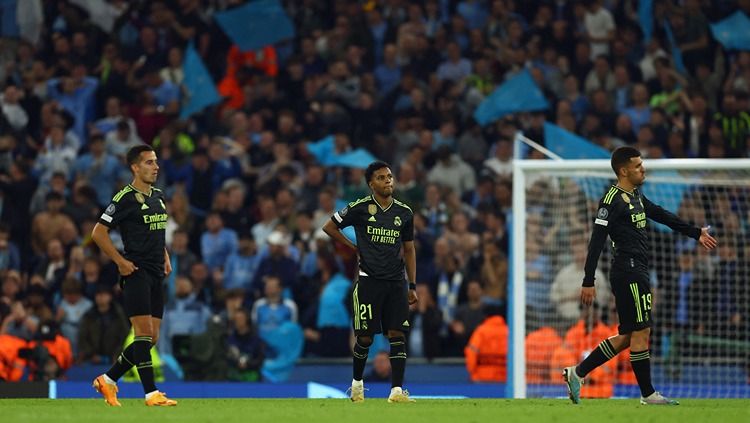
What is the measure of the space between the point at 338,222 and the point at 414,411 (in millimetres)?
2431

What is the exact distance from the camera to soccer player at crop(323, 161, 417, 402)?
42.5 feet

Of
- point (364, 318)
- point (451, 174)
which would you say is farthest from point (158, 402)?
point (451, 174)

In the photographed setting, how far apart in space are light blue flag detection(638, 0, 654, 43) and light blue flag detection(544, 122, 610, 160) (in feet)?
16.8

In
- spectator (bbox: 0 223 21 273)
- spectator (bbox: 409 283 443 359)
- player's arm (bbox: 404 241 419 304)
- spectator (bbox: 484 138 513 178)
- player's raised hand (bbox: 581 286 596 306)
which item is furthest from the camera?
spectator (bbox: 484 138 513 178)

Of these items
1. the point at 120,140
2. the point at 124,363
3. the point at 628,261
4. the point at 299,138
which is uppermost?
the point at 299,138

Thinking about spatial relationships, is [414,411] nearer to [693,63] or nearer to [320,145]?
[320,145]

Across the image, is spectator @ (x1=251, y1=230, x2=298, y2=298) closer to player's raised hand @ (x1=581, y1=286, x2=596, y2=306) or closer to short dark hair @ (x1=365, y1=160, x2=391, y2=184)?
short dark hair @ (x1=365, y1=160, x2=391, y2=184)

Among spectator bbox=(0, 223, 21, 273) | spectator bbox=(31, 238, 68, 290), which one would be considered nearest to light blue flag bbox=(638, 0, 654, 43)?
spectator bbox=(31, 238, 68, 290)

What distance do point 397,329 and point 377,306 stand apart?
27 centimetres

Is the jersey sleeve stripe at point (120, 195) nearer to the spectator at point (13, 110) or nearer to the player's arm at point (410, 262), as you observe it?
the player's arm at point (410, 262)

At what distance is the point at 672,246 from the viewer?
19.3 metres

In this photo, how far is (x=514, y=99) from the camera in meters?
22.2

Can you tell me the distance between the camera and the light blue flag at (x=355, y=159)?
21058 millimetres

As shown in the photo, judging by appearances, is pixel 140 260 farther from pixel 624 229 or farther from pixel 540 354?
pixel 540 354
